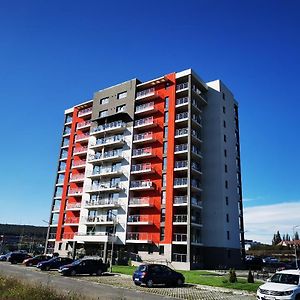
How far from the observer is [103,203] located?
51719 millimetres

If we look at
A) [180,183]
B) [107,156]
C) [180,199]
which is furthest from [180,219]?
[107,156]

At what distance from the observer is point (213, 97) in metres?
54.2

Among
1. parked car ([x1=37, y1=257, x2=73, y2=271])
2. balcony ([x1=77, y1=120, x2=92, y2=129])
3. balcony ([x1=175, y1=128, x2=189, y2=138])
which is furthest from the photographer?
balcony ([x1=77, y1=120, x2=92, y2=129])

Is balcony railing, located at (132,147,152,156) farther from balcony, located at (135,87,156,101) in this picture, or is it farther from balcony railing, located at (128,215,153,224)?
balcony railing, located at (128,215,153,224)

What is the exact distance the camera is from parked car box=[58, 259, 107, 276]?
101ft

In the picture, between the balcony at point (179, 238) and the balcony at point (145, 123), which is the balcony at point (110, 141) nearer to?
the balcony at point (145, 123)

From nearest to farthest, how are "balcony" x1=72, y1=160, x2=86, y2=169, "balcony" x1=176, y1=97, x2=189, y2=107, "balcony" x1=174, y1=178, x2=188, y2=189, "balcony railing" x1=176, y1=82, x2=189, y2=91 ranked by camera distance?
"balcony" x1=174, y1=178, x2=188, y2=189 < "balcony" x1=176, y1=97, x2=189, y2=107 < "balcony railing" x1=176, y1=82, x2=189, y2=91 < "balcony" x1=72, y1=160, x2=86, y2=169

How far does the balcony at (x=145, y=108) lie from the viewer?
51.6 metres

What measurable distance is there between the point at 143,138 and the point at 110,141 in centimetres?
659

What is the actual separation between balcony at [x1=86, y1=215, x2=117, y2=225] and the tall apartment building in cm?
20

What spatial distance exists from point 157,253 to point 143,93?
25637 mm

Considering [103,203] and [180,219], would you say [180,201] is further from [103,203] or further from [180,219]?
[103,203]

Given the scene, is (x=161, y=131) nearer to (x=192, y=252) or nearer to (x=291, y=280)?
(x=192, y=252)

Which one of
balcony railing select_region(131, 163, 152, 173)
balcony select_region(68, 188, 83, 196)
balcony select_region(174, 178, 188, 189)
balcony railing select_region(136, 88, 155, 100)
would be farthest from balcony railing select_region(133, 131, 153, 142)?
balcony select_region(68, 188, 83, 196)
